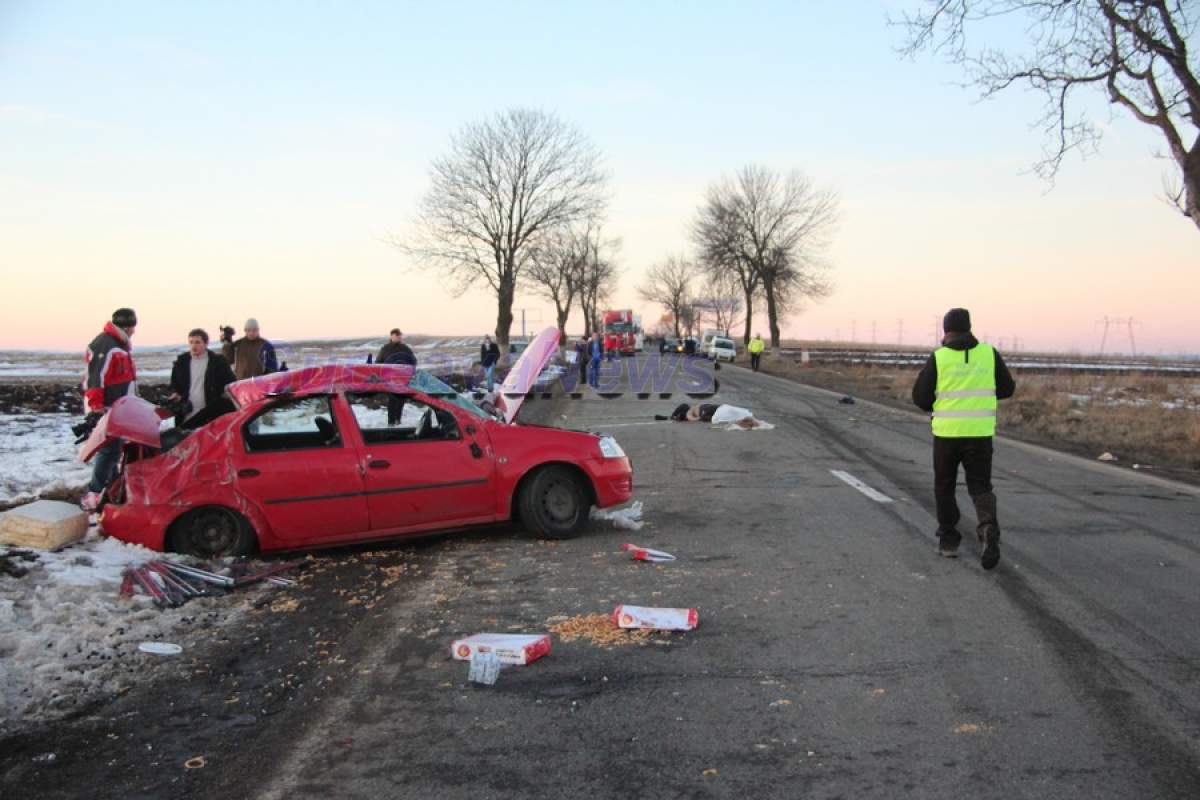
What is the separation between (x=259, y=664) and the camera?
4.54 meters

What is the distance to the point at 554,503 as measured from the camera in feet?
23.9

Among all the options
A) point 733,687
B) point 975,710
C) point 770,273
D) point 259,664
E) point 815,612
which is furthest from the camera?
point 770,273

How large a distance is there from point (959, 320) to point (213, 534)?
5699 mm

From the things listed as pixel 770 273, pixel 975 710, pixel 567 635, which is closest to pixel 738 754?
pixel 975 710

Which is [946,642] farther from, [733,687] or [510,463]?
[510,463]

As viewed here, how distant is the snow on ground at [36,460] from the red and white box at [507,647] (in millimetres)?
6398

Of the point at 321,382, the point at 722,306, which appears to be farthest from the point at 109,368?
the point at 722,306

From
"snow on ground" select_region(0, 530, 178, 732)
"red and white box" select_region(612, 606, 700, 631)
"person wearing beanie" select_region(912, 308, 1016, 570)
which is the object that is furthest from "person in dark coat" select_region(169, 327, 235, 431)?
"person wearing beanie" select_region(912, 308, 1016, 570)

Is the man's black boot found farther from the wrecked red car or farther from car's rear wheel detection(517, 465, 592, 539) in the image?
car's rear wheel detection(517, 465, 592, 539)

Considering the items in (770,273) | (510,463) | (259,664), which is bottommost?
(259,664)

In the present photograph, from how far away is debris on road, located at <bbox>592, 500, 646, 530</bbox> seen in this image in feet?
25.2

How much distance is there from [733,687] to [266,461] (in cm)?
405

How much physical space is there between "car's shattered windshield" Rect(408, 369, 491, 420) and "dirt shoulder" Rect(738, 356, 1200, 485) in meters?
9.16

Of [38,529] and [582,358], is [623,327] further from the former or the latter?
[38,529]
